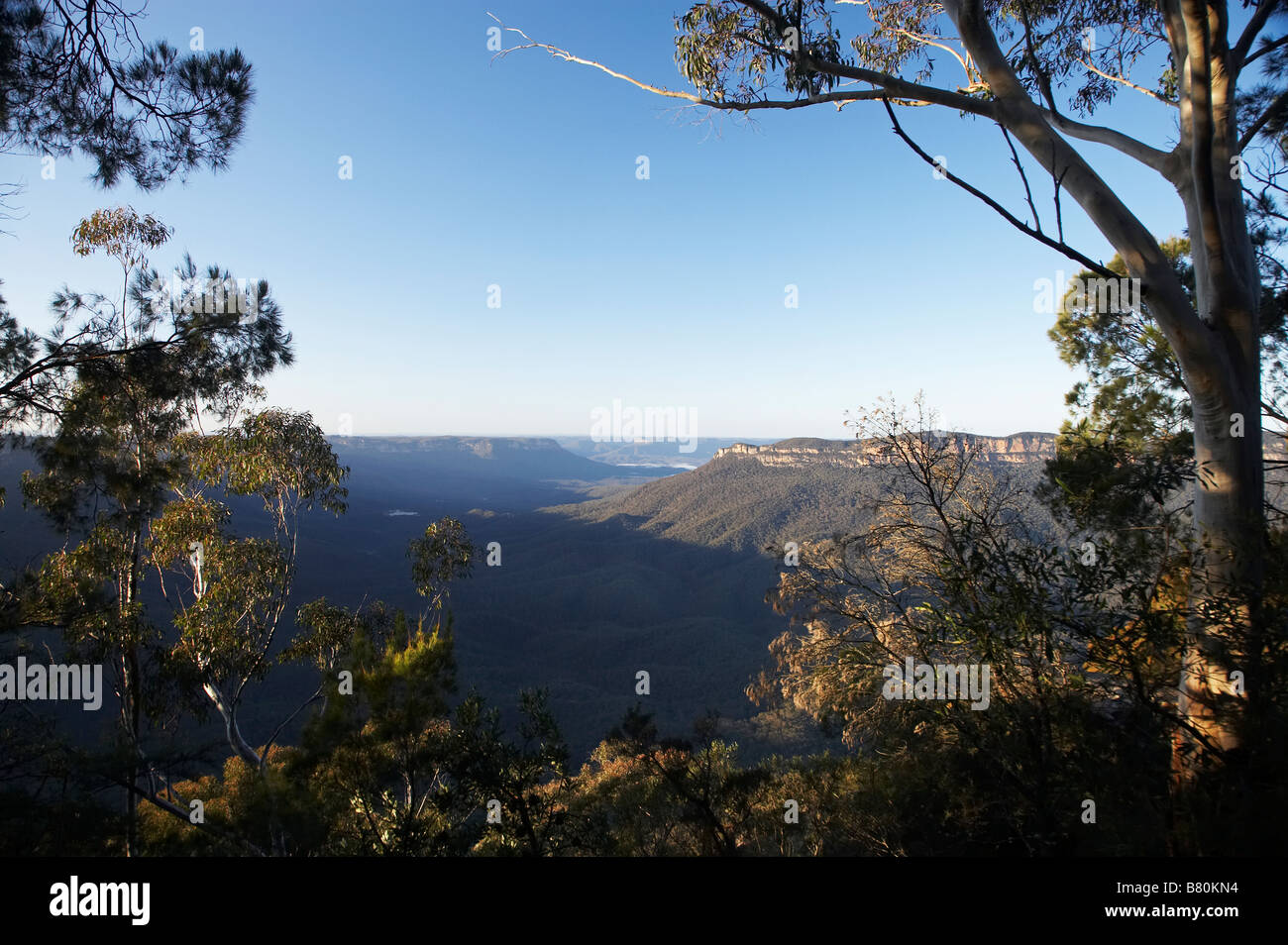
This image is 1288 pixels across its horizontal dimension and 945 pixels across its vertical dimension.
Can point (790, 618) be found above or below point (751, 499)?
above

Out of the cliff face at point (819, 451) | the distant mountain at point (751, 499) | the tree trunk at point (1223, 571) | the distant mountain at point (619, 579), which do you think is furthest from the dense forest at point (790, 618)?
the distant mountain at point (751, 499)

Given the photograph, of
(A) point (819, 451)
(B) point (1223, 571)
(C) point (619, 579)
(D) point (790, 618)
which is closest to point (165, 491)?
(D) point (790, 618)

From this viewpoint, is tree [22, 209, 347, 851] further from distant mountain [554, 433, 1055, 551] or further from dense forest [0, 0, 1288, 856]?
distant mountain [554, 433, 1055, 551]

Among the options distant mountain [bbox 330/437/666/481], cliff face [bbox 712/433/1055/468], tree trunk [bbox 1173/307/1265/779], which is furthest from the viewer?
distant mountain [bbox 330/437/666/481]

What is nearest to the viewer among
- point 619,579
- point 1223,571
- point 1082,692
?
point 1082,692

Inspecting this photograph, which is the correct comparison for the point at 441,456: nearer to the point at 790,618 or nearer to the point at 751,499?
the point at 751,499

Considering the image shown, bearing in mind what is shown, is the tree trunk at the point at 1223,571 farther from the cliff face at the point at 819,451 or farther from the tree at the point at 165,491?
the cliff face at the point at 819,451

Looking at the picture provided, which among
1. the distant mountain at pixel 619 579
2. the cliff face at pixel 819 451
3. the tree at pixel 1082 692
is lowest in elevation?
the distant mountain at pixel 619 579

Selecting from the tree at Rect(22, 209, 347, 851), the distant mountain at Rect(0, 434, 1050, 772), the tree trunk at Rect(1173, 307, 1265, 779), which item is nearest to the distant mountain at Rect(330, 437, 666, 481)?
the distant mountain at Rect(0, 434, 1050, 772)

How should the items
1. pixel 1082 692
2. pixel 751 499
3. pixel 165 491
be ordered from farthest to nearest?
pixel 751 499, pixel 165 491, pixel 1082 692
